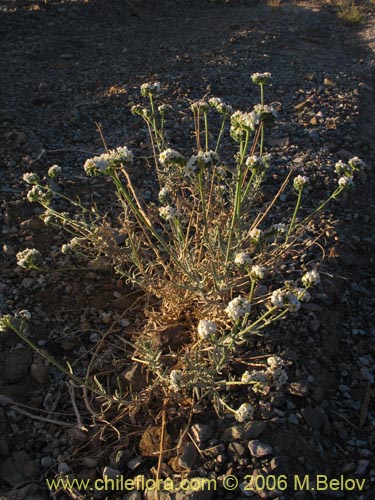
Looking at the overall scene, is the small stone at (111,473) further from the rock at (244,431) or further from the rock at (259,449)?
the rock at (259,449)

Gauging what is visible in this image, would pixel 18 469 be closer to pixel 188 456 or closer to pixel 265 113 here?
pixel 188 456

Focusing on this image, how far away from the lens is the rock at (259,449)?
7.47 feet

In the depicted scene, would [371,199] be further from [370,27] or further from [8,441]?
[370,27]

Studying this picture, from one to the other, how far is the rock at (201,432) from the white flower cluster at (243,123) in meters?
1.35

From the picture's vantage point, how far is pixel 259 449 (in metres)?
2.29

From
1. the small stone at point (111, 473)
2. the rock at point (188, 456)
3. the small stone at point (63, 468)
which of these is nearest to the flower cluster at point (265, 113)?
the rock at point (188, 456)

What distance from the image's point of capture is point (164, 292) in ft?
9.30

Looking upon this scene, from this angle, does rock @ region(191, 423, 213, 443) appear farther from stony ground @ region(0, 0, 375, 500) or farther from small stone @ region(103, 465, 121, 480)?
small stone @ region(103, 465, 121, 480)

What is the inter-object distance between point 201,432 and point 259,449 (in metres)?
0.28

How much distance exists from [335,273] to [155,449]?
5.63ft

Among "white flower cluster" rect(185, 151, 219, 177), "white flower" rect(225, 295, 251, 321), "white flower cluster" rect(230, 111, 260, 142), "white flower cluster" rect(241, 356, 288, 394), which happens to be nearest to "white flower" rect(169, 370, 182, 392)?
"white flower cluster" rect(241, 356, 288, 394)

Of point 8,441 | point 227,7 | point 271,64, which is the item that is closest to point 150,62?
point 271,64

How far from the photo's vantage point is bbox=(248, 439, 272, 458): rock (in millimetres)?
2277

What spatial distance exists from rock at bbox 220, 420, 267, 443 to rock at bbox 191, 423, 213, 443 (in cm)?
7
